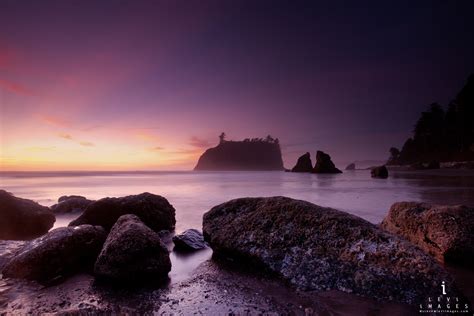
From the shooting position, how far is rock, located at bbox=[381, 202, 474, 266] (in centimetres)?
485

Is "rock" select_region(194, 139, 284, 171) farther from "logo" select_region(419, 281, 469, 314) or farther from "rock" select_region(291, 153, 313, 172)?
"logo" select_region(419, 281, 469, 314)

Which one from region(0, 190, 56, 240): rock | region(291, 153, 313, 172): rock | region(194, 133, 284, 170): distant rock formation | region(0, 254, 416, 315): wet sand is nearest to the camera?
region(0, 254, 416, 315): wet sand

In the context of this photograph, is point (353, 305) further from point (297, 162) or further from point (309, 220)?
point (297, 162)

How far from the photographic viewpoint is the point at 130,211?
760 cm

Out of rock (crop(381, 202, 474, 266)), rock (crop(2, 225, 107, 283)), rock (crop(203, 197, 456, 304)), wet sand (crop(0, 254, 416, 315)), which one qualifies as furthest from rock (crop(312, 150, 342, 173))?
rock (crop(2, 225, 107, 283))

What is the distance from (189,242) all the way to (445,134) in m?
93.0

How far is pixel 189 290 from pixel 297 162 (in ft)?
319

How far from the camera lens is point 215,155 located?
626ft

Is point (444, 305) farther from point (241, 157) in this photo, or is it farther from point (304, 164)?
point (241, 157)

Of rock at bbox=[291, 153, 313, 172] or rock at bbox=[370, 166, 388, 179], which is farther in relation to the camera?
rock at bbox=[291, 153, 313, 172]

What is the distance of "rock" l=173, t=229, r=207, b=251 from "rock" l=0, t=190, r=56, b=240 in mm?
4877

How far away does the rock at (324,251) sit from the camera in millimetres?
3535

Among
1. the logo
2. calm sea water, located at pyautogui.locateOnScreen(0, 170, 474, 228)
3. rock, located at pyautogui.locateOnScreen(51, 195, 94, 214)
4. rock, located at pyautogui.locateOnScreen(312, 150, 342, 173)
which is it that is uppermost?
rock, located at pyautogui.locateOnScreen(312, 150, 342, 173)

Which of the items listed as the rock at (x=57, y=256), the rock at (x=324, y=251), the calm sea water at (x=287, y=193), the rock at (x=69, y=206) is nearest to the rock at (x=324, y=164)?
the calm sea water at (x=287, y=193)
